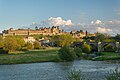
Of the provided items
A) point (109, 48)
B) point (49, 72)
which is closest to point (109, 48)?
point (109, 48)

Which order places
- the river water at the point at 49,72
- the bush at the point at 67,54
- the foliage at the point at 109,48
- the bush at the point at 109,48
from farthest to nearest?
the foliage at the point at 109,48 → the bush at the point at 109,48 → the bush at the point at 67,54 → the river water at the point at 49,72

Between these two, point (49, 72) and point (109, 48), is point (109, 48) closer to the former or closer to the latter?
point (109, 48)

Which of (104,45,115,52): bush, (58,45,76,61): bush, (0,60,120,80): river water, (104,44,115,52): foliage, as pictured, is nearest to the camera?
(0,60,120,80): river water

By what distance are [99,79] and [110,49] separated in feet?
231

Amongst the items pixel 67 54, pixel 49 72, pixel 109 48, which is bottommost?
pixel 49 72

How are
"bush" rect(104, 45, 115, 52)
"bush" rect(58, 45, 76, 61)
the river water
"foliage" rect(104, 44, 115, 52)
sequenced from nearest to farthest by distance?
the river water → "bush" rect(58, 45, 76, 61) → "bush" rect(104, 45, 115, 52) → "foliage" rect(104, 44, 115, 52)

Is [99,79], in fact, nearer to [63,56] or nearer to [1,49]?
[63,56]

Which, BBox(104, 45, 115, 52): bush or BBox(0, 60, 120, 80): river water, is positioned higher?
BBox(104, 45, 115, 52): bush

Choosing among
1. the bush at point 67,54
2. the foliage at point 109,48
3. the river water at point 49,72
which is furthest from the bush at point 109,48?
the river water at point 49,72

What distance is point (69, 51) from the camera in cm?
6725

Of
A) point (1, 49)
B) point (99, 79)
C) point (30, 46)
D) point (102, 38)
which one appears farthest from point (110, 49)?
point (99, 79)

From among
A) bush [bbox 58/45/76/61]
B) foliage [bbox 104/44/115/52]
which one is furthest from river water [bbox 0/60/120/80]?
foliage [bbox 104/44/115/52]

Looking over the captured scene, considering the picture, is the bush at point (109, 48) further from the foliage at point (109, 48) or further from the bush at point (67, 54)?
the bush at point (67, 54)

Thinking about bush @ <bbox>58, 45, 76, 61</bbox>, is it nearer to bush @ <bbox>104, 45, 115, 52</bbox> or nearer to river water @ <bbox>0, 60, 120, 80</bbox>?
river water @ <bbox>0, 60, 120, 80</bbox>
